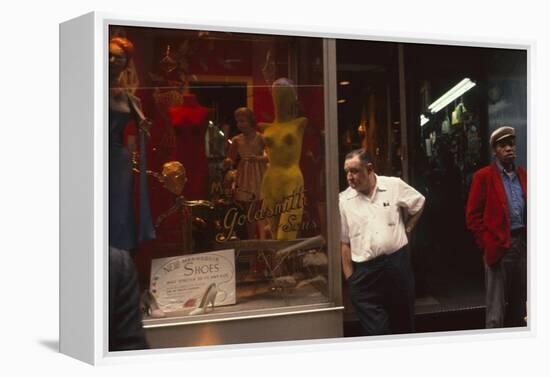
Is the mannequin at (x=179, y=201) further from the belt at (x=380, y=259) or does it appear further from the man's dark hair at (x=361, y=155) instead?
the belt at (x=380, y=259)

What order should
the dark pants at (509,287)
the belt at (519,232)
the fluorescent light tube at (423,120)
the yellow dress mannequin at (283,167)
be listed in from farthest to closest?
the belt at (519,232)
the dark pants at (509,287)
the fluorescent light tube at (423,120)
the yellow dress mannequin at (283,167)

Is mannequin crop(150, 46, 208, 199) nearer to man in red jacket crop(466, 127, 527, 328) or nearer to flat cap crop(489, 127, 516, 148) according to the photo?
man in red jacket crop(466, 127, 527, 328)

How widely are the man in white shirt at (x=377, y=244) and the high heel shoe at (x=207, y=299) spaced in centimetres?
104

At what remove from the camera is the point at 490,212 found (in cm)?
1001

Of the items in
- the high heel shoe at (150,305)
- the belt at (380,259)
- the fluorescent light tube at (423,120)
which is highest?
the fluorescent light tube at (423,120)

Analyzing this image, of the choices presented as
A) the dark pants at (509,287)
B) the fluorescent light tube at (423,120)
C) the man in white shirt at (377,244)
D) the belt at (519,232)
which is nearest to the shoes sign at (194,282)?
the man in white shirt at (377,244)

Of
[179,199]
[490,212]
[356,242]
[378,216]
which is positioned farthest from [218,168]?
[490,212]

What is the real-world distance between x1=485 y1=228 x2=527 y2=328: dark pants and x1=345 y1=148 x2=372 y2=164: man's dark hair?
4.80ft

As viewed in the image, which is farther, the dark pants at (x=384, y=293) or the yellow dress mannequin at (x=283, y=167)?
the dark pants at (x=384, y=293)

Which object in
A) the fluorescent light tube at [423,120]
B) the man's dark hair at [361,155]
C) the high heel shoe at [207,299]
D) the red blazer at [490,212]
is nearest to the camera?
the high heel shoe at [207,299]

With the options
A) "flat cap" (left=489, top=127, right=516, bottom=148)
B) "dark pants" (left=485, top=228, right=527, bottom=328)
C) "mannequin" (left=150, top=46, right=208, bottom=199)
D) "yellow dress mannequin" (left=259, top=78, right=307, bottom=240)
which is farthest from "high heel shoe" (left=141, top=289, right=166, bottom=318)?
"flat cap" (left=489, top=127, right=516, bottom=148)

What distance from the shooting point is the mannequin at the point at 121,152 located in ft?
28.1

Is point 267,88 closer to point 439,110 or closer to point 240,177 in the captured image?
point 240,177

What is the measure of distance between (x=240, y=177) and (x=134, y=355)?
1.45 metres
